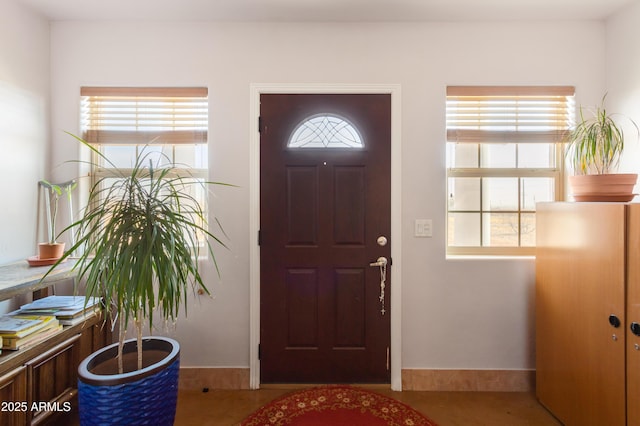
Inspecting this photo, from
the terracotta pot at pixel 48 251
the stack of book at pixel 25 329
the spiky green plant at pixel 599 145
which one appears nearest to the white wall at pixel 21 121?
the terracotta pot at pixel 48 251

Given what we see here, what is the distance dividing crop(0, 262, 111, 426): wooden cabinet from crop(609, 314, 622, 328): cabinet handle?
300 cm

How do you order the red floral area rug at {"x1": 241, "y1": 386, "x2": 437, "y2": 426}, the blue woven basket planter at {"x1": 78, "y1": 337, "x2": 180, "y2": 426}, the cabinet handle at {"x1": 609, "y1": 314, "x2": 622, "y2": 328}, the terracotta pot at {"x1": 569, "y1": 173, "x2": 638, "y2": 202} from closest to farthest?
the blue woven basket planter at {"x1": 78, "y1": 337, "x2": 180, "y2": 426}, the cabinet handle at {"x1": 609, "y1": 314, "x2": 622, "y2": 328}, the terracotta pot at {"x1": 569, "y1": 173, "x2": 638, "y2": 202}, the red floral area rug at {"x1": 241, "y1": 386, "x2": 437, "y2": 426}

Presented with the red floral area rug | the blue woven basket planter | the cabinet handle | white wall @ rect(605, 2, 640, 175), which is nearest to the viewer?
the blue woven basket planter

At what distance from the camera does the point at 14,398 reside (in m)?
1.57

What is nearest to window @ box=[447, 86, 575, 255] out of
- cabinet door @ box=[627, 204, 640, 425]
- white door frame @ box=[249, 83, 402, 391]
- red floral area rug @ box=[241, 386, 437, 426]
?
white door frame @ box=[249, 83, 402, 391]

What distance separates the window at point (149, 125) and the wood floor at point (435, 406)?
4.65 feet

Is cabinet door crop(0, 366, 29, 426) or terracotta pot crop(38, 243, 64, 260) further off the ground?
terracotta pot crop(38, 243, 64, 260)

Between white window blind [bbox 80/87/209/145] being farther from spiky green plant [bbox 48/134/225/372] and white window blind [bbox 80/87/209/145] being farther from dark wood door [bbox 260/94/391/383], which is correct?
spiky green plant [bbox 48/134/225/372]

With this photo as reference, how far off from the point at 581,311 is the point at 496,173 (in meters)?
1.09

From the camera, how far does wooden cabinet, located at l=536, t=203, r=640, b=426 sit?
1574 millimetres

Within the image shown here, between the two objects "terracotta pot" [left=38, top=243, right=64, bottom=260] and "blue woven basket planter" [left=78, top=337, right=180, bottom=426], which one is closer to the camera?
"blue woven basket planter" [left=78, top=337, right=180, bottom=426]

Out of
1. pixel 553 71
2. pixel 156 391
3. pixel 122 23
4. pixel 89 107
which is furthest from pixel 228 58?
pixel 553 71

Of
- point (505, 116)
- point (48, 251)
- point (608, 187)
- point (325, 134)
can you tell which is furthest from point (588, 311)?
point (48, 251)

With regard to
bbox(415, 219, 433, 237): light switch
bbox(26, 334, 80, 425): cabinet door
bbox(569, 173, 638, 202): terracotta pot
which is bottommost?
bbox(26, 334, 80, 425): cabinet door
